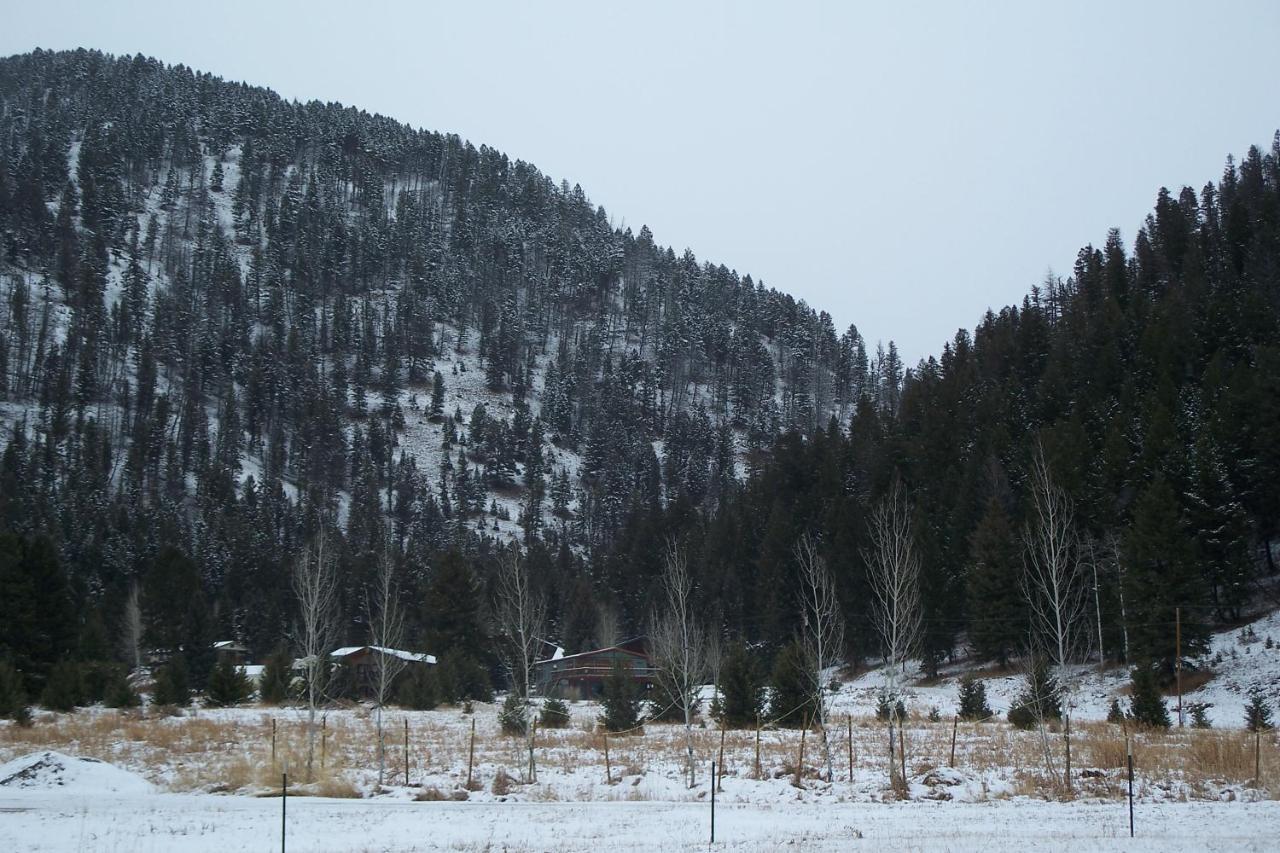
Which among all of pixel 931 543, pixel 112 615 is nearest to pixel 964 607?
pixel 931 543

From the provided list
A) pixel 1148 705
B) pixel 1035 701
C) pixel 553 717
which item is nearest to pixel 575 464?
pixel 553 717

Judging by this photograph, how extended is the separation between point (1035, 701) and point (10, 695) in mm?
39538

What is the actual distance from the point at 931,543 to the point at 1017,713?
29.2m

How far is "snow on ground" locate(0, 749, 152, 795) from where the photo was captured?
969 inches

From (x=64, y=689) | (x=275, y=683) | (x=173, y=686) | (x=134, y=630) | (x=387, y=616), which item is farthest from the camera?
(x=134, y=630)

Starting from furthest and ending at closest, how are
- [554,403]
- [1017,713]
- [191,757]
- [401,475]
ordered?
[554,403] → [401,475] → [1017,713] → [191,757]

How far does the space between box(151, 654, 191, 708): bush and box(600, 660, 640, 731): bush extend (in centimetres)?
2186

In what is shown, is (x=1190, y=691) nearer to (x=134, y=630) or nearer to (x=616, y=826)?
(x=616, y=826)

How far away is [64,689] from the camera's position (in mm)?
44188

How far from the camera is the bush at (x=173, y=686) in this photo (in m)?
47.4

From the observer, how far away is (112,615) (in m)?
79.6

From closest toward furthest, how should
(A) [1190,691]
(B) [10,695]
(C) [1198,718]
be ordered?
(C) [1198,718] → (B) [10,695] → (A) [1190,691]

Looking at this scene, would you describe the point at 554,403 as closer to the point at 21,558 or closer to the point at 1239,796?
the point at 21,558

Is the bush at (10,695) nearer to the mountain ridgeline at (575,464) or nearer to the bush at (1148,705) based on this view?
the mountain ridgeline at (575,464)
